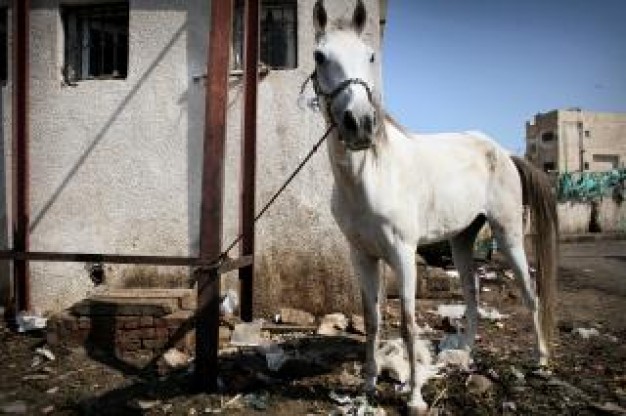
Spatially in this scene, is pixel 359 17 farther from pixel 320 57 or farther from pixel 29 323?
pixel 29 323

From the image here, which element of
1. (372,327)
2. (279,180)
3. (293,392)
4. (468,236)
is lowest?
(293,392)

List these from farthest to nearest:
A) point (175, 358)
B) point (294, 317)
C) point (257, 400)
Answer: point (294, 317) → point (175, 358) → point (257, 400)

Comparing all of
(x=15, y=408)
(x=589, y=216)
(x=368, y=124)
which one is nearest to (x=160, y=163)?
(x=15, y=408)

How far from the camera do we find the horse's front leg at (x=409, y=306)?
11.1ft

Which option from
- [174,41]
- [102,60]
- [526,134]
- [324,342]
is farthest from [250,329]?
[526,134]

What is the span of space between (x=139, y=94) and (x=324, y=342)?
3.32m

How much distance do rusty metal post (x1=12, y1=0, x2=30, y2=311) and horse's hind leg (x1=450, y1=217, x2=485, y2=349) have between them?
14.5ft

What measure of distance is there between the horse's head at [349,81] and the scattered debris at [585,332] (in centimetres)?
350

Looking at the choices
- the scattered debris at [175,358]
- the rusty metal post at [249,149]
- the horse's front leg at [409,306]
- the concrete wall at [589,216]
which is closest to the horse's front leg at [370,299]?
the horse's front leg at [409,306]

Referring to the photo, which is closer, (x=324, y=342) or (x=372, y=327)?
(x=372, y=327)

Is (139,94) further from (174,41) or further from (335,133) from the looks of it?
(335,133)

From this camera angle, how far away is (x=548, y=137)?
108 ft

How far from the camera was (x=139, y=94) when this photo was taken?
593 cm

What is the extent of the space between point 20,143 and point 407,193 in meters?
4.49
